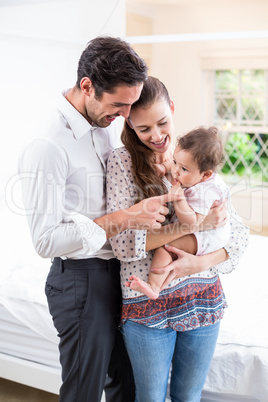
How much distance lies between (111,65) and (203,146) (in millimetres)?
343

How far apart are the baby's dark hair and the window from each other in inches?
169

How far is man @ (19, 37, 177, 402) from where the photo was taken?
4.24ft

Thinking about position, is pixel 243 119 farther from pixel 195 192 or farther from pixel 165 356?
pixel 165 356

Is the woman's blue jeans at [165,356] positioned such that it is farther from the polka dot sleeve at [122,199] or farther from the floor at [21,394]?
the floor at [21,394]

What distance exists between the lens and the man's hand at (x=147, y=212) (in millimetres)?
1280

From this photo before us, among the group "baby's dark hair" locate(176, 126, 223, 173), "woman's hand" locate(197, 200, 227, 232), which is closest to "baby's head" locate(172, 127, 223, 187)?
"baby's dark hair" locate(176, 126, 223, 173)

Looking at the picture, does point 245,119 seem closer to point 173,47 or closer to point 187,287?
point 173,47

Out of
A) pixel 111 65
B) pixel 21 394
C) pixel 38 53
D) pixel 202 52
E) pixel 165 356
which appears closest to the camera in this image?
pixel 111 65

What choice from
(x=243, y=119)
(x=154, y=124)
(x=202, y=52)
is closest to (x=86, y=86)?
(x=154, y=124)

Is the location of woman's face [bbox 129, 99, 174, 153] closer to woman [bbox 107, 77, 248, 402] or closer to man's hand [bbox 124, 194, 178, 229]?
woman [bbox 107, 77, 248, 402]

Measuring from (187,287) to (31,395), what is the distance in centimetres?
132

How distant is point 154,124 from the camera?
1411 millimetres

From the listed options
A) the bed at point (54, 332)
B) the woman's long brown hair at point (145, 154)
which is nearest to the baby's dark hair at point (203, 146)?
the woman's long brown hair at point (145, 154)

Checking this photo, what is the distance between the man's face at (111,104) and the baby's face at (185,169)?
0.19m
